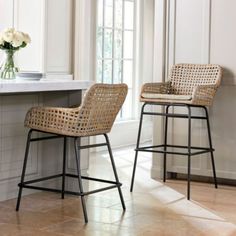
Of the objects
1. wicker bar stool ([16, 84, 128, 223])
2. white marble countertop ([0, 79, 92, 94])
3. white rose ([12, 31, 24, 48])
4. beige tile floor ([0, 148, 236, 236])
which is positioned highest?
white rose ([12, 31, 24, 48])

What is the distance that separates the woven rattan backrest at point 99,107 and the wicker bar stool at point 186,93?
0.70 metres

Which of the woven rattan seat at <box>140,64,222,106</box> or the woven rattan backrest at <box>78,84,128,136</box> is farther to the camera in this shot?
the woven rattan seat at <box>140,64,222,106</box>

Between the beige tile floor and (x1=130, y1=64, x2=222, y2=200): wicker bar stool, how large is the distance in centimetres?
19

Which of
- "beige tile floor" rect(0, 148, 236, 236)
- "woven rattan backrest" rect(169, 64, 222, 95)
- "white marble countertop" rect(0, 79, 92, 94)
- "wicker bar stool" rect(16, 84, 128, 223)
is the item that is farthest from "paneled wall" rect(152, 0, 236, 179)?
"wicker bar stool" rect(16, 84, 128, 223)

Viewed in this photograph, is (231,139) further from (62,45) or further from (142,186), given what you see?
(62,45)

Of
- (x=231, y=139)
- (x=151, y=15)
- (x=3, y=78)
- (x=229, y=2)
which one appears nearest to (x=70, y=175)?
(x=3, y=78)

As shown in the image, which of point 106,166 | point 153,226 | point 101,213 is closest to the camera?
point 153,226

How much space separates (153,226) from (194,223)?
266mm

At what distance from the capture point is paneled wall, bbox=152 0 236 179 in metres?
4.60

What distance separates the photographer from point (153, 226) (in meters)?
3.43

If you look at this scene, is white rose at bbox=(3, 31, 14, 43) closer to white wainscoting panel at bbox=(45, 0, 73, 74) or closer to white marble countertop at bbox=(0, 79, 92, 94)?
white marble countertop at bbox=(0, 79, 92, 94)

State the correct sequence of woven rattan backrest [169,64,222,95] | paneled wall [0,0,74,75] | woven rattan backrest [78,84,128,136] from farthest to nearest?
paneled wall [0,0,74,75] → woven rattan backrest [169,64,222,95] → woven rattan backrest [78,84,128,136]

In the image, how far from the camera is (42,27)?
5395 mm

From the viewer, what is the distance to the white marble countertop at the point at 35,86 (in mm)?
3410
